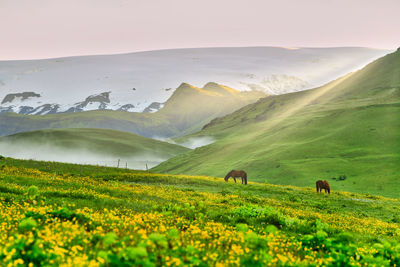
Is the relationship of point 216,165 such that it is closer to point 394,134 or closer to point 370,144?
point 370,144

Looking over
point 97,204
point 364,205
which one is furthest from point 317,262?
point 364,205

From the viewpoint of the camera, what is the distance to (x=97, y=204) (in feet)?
58.6

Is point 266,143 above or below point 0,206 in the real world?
above

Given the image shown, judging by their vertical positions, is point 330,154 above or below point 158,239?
above

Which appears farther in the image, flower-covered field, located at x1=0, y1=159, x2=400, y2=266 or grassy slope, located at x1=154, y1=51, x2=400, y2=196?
grassy slope, located at x1=154, y1=51, x2=400, y2=196

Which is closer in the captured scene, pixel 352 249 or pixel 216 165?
pixel 352 249

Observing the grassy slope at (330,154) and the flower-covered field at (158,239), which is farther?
the grassy slope at (330,154)

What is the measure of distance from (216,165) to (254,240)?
152m

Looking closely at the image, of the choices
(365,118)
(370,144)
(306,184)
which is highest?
(365,118)

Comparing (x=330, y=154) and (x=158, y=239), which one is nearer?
(x=158, y=239)

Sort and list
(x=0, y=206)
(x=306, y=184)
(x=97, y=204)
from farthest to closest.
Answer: (x=306, y=184)
(x=97, y=204)
(x=0, y=206)

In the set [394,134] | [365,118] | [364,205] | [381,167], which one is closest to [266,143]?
[365,118]

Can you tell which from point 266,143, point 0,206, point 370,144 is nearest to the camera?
point 0,206

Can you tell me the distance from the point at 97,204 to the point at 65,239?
8.10 metres
